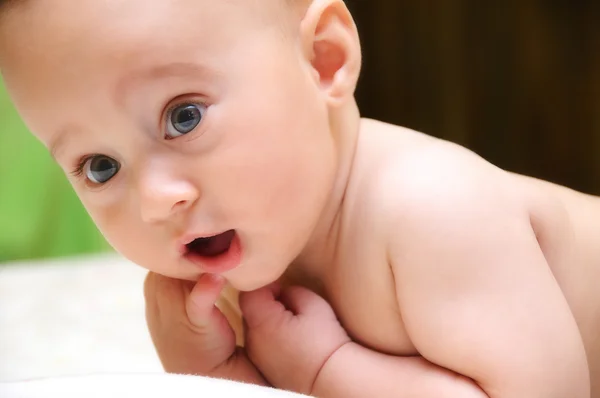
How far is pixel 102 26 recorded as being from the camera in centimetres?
58

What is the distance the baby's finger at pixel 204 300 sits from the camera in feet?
2.34

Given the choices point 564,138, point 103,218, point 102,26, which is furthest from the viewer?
point 564,138

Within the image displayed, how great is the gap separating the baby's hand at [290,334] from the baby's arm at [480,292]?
10 cm

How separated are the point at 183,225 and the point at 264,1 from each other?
0.19 meters

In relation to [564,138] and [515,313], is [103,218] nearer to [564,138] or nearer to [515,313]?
[515,313]

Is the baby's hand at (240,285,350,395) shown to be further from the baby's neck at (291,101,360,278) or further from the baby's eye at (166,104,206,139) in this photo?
the baby's eye at (166,104,206,139)

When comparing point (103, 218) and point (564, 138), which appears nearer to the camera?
point (103, 218)

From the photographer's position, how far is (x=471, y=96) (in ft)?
5.08

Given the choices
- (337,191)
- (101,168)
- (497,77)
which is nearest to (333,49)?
(337,191)

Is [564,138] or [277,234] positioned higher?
[564,138]

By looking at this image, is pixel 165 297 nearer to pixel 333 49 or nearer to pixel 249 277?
pixel 249 277


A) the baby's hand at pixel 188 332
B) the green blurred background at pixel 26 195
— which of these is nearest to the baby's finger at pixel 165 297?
the baby's hand at pixel 188 332

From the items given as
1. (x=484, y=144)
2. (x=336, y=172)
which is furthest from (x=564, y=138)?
(x=336, y=172)

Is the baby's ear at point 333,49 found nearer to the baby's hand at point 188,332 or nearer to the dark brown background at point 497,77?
the baby's hand at point 188,332
